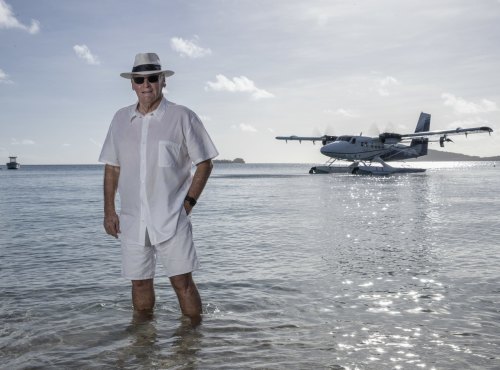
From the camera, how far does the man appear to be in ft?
13.4

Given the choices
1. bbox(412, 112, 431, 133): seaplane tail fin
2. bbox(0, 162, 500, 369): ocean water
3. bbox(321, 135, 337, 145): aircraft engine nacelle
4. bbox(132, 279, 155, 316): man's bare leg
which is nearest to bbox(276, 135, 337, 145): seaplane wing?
bbox(321, 135, 337, 145): aircraft engine nacelle

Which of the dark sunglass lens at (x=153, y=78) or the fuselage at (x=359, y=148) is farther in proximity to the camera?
the fuselage at (x=359, y=148)

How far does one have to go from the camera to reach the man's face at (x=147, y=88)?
4133 mm

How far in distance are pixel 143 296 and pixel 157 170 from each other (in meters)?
1.39

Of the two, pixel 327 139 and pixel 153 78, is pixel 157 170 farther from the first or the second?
pixel 327 139

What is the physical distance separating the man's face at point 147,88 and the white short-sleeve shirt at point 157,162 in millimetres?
101

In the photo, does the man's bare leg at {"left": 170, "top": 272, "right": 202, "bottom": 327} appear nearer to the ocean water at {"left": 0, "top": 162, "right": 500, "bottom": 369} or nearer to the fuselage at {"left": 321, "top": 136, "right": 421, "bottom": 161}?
the ocean water at {"left": 0, "top": 162, "right": 500, "bottom": 369}

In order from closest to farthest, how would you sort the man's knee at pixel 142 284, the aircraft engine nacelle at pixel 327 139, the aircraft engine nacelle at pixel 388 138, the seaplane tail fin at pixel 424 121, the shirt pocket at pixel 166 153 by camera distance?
the shirt pocket at pixel 166 153 → the man's knee at pixel 142 284 → the aircraft engine nacelle at pixel 388 138 → the aircraft engine nacelle at pixel 327 139 → the seaplane tail fin at pixel 424 121

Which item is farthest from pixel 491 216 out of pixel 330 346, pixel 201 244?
pixel 330 346

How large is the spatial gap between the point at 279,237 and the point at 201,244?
2058 millimetres

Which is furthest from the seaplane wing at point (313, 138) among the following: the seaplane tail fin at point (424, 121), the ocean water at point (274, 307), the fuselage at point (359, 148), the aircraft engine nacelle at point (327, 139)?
the ocean water at point (274, 307)

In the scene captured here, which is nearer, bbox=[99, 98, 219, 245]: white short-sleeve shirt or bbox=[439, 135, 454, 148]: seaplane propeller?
bbox=[99, 98, 219, 245]: white short-sleeve shirt

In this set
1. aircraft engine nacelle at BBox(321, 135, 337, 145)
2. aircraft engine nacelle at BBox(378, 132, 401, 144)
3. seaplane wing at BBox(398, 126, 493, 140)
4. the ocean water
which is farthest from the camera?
aircraft engine nacelle at BBox(321, 135, 337, 145)

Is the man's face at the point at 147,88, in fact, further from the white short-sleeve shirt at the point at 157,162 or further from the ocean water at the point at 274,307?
the ocean water at the point at 274,307
